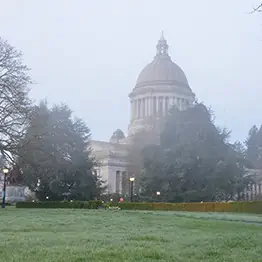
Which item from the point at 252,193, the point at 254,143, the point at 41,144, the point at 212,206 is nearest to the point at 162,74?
the point at 254,143

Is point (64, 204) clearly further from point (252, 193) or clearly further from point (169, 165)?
point (252, 193)

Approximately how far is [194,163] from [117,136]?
50.9 m

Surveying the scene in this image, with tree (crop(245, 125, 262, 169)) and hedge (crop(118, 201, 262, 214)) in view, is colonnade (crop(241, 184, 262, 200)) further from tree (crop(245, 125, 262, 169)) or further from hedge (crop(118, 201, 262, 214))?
hedge (crop(118, 201, 262, 214))

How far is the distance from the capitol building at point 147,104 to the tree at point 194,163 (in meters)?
25.3

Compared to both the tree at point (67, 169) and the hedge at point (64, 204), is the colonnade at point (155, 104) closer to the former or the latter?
the tree at point (67, 169)

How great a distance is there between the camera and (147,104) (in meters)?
103

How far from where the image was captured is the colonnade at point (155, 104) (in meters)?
100

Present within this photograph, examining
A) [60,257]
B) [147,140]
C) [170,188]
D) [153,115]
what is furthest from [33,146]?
[153,115]

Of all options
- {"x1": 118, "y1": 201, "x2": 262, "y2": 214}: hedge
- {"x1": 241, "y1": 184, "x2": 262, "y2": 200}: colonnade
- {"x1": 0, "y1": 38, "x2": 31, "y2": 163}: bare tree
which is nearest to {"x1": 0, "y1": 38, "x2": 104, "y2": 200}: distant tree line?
{"x1": 0, "y1": 38, "x2": 31, "y2": 163}: bare tree

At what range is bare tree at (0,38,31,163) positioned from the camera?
33.2 meters

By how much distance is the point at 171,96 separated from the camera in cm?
10088

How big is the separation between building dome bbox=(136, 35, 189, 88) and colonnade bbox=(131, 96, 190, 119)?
3.16 meters

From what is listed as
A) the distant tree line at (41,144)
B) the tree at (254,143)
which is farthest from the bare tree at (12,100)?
the tree at (254,143)

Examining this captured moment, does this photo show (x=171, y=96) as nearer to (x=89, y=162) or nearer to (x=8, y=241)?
(x=89, y=162)
